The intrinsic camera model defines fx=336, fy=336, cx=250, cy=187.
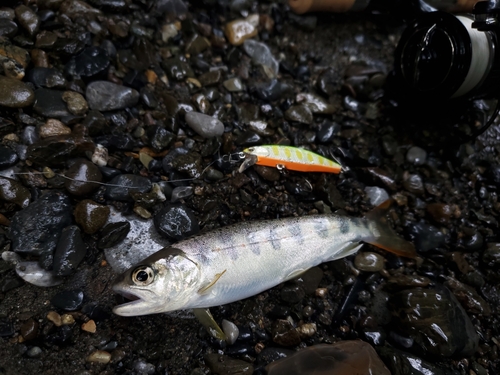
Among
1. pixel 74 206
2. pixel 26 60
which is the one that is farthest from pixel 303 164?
pixel 26 60

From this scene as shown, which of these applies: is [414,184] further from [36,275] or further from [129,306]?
[36,275]

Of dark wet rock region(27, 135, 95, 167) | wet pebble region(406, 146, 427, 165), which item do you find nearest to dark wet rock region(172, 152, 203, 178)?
dark wet rock region(27, 135, 95, 167)

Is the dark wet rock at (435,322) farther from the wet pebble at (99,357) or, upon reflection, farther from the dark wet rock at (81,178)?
the dark wet rock at (81,178)

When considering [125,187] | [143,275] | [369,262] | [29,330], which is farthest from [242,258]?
[29,330]

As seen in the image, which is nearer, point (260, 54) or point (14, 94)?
point (14, 94)

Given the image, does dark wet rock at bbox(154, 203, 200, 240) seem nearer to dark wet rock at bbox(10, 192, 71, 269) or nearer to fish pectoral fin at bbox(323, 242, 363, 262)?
dark wet rock at bbox(10, 192, 71, 269)

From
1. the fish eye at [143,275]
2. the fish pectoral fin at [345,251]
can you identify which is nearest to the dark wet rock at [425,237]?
the fish pectoral fin at [345,251]

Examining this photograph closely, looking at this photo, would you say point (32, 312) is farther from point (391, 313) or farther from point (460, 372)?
point (460, 372)
